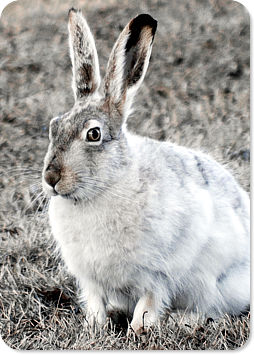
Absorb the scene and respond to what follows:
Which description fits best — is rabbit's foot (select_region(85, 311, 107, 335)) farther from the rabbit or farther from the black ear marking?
the black ear marking

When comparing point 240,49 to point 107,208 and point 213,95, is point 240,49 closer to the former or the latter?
point 213,95

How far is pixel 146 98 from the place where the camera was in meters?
4.04

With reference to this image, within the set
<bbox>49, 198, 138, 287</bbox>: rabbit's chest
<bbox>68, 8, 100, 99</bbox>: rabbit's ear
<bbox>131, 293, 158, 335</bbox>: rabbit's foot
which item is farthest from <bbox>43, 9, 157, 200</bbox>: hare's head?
<bbox>131, 293, 158, 335</bbox>: rabbit's foot

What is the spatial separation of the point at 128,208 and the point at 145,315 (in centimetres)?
51

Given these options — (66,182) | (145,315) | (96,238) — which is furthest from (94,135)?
(145,315)

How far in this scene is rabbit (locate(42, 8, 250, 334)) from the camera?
312cm

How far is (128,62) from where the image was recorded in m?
3.16

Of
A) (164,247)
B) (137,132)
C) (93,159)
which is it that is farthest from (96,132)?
(137,132)

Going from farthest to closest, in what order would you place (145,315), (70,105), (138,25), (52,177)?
(70,105)
(145,315)
(138,25)
(52,177)

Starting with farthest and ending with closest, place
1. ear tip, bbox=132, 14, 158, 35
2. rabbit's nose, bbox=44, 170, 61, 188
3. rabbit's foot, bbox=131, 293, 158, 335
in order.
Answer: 1. rabbit's foot, bbox=131, 293, 158, 335
2. ear tip, bbox=132, 14, 158, 35
3. rabbit's nose, bbox=44, 170, 61, 188

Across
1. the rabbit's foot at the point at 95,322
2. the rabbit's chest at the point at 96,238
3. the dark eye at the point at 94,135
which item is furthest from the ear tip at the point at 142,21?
the rabbit's foot at the point at 95,322

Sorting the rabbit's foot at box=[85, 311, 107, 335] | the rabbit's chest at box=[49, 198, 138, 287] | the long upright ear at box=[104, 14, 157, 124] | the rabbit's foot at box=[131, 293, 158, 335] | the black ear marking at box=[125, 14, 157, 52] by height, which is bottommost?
the rabbit's foot at box=[85, 311, 107, 335]

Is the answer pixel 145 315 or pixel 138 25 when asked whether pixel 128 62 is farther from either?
pixel 145 315

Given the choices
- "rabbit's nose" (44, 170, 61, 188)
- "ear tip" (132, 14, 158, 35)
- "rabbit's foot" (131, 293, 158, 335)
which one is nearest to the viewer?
"rabbit's nose" (44, 170, 61, 188)
